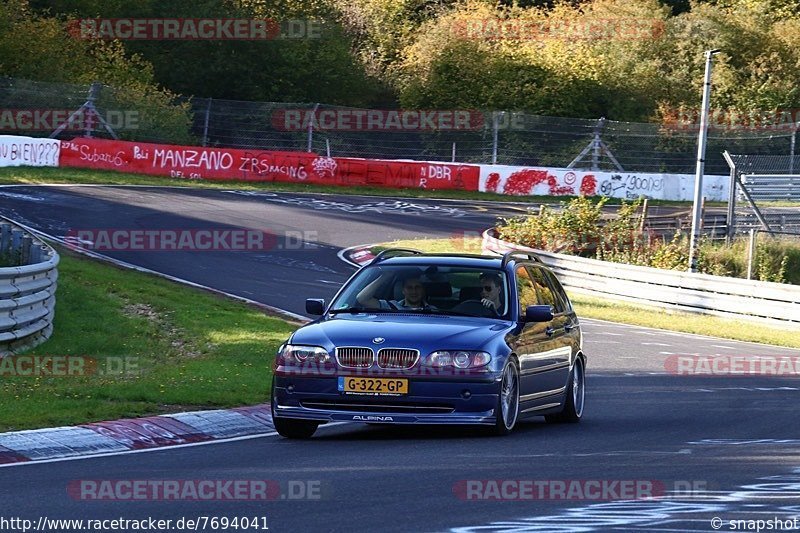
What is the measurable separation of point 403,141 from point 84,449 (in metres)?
40.6

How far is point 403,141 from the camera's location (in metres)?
50.5

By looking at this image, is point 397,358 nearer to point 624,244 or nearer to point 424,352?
point 424,352

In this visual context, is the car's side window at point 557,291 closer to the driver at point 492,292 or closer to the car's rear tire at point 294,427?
the driver at point 492,292

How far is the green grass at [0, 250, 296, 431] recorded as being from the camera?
40.6 ft

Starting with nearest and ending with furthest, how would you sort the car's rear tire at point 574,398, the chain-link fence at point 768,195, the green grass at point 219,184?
the car's rear tire at point 574,398, the chain-link fence at point 768,195, the green grass at point 219,184

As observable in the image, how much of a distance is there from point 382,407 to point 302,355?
77 cm

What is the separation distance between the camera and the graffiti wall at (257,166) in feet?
144

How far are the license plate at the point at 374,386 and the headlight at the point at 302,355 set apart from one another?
0.26 metres

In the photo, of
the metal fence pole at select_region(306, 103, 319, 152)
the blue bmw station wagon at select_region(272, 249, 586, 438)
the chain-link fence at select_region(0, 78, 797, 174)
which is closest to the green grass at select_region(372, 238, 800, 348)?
the blue bmw station wagon at select_region(272, 249, 586, 438)

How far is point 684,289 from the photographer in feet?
93.7

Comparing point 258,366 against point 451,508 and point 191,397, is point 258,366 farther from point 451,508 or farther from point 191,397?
point 451,508

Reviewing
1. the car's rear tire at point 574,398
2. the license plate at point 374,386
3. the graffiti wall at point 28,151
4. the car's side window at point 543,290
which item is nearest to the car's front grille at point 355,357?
the license plate at point 374,386

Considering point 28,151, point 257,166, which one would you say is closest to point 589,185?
point 257,166

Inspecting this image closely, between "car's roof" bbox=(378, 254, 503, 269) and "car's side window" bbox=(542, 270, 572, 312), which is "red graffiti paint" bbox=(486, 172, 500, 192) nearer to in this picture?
"car's side window" bbox=(542, 270, 572, 312)
